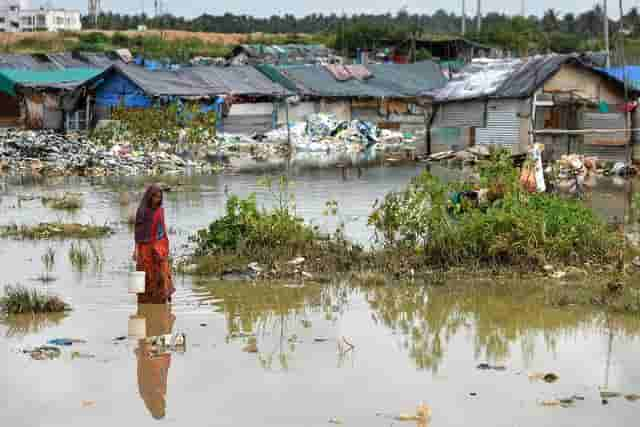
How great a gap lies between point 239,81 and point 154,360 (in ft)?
96.4

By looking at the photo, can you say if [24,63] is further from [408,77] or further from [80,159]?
[80,159]

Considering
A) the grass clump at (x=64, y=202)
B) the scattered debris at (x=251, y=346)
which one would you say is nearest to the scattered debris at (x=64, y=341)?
the scattered debris at (x=251, y=346)

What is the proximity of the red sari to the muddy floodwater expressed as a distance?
12 centimetres

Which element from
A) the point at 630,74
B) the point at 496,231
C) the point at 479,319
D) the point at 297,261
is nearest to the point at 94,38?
the point at 630,74

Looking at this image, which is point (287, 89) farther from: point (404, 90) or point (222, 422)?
point (222, 422)

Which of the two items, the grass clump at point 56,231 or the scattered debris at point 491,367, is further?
the grass clump at point 56,231

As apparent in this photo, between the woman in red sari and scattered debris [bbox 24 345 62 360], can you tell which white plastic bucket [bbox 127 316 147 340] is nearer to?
the woman in red sari

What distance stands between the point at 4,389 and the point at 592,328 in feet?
13.5

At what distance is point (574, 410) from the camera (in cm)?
600

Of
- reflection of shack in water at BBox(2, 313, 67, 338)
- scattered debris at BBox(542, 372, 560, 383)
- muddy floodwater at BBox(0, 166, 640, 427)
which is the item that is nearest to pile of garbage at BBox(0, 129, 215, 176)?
muddy floodwater at BBox(0, 166, 640, 427)

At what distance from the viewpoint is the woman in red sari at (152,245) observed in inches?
326

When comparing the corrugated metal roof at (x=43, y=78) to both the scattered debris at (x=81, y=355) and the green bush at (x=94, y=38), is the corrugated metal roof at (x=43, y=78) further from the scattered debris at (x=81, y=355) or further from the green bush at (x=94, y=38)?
the scattered debris at (x=81, y=355)

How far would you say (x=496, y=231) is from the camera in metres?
9.69

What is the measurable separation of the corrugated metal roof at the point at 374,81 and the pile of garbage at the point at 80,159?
1267 centimetres
